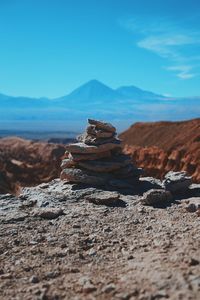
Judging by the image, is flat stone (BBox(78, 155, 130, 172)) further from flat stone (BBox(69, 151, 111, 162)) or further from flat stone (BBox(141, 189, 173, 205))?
flat stone (BBox(141, 189, 173, 205))

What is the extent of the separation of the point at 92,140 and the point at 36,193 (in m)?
2.41

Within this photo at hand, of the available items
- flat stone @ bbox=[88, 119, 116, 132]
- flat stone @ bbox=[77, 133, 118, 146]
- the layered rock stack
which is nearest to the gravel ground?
the layered rock stack

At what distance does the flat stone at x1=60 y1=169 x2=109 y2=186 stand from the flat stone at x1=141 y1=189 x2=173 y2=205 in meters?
2.09

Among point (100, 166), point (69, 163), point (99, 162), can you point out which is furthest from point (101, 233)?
point (69, 163)

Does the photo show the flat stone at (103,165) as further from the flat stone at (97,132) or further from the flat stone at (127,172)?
the flat stone at (97,132)

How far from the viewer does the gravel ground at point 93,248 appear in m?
8.81

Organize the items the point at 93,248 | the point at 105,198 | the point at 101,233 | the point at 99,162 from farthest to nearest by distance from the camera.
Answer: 1. the point at 99,162
2. the point at 105,198
3. the point at 101,233
4. the point at 93,248

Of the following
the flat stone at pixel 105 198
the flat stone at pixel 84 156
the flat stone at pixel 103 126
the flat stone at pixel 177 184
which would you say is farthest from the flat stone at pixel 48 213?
the flat stone at pixel 103 126

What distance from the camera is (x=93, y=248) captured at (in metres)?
11.4

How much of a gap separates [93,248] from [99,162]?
596 centimetres

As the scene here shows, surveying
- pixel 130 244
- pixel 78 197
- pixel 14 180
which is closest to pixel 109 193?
pixel 78 197

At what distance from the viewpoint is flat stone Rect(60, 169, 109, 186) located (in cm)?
1661

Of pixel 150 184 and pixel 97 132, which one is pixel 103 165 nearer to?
pixel 97 132

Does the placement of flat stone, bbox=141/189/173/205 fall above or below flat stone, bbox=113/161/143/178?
below
